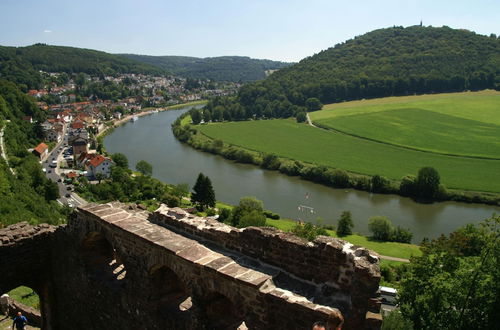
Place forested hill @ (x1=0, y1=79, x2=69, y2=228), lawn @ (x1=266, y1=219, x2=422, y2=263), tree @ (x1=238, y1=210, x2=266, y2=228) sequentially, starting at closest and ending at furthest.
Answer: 1. forested hill @ (x1=0, y1=79, x2=69, y2=228)
2. lawn @ (x1=266, y1=219, x2=422, y2=263)
3. tree @ (x1=238, y1=210, x2=266, y2=228)

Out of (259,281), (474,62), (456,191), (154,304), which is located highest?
(474,62)

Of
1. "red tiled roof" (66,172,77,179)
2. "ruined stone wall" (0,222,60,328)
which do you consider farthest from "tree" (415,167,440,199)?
"red tiled roof" (66,172,77,179)

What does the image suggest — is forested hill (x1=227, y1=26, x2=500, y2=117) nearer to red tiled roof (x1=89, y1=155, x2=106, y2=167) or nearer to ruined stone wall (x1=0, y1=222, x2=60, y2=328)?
red tiled roof (x1=89, y1=155, x2=106, y2=167)

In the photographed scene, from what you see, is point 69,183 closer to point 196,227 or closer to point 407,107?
point 196,227

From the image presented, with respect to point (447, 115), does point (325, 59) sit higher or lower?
higher

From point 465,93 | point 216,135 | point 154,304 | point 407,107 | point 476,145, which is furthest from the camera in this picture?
point 465,93

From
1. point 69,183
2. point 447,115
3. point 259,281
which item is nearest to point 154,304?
point 259,281
